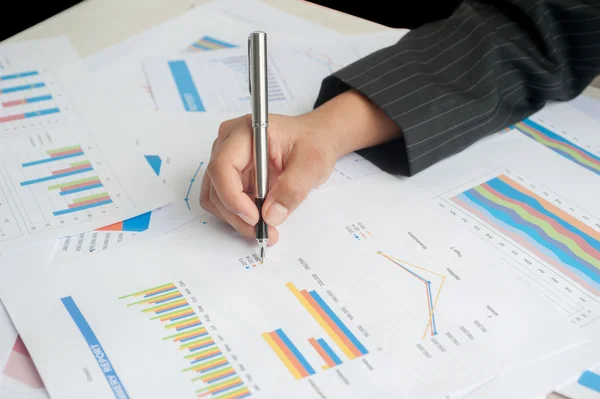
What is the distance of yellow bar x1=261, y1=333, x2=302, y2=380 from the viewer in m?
0.50

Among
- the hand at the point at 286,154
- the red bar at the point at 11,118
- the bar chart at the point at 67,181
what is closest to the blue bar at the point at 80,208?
the bar chart at the point at 67,181

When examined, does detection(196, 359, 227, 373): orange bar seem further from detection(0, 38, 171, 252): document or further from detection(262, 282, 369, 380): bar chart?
detection(0, 38, 171, 252): document

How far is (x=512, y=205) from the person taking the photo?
0.71m

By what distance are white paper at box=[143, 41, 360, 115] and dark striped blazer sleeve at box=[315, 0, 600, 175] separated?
73 mm

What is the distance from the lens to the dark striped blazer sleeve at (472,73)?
778 millimetres

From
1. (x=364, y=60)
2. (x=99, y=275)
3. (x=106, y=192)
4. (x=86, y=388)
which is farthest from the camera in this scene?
(x=364, y=60)

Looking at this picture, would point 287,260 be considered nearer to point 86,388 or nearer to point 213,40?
point 86,388

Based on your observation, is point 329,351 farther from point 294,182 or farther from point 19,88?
point 19,88

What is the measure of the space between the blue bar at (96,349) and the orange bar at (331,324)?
6.9 inches

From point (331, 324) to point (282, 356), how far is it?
0.18 ft

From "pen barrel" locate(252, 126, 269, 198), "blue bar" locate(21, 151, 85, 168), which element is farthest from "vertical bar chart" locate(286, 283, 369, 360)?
"blue bar" locate(21, 151, 85, 168)

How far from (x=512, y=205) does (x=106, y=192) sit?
460 millimetres

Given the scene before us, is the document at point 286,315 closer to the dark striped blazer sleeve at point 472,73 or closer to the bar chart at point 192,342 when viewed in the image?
the bar chart at point 192,342

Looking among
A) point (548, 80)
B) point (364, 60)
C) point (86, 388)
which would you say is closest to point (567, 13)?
point (548, 80)
